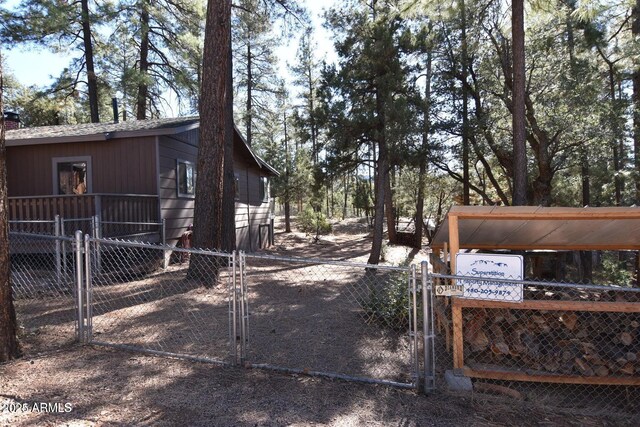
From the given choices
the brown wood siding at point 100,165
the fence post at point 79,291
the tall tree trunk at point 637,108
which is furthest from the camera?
the tall tree trunk at point 637,108

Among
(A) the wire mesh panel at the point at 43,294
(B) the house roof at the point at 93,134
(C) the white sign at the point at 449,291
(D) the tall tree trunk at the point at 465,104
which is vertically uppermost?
(D) the tall tree trunk at the point at 465,104

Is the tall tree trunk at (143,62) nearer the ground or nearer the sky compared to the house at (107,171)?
nearer the sky

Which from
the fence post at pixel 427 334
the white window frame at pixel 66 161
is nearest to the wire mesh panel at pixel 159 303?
the fence post at pixel 427 334

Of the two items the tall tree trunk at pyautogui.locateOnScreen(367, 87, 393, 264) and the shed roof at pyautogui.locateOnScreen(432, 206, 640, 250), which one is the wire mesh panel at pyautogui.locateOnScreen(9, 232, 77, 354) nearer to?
the shed roof at pyautogui.locateOnScreen(432, 206, 640, 250)

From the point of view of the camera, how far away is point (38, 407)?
133 inches

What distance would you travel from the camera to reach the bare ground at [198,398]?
10.9ft

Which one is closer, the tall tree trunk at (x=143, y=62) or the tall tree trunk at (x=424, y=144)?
the tall tree trunk at (x=424, y=144)

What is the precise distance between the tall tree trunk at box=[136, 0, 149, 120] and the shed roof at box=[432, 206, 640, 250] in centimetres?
1643

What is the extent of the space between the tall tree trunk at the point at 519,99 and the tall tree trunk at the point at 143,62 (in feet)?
46.8

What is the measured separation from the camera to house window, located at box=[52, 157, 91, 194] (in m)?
11.6

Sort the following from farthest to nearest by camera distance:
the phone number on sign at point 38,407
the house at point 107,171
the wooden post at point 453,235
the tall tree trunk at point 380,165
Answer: the tall tree trunk at point 380,165, the house at point 107,171, the wooden post at point 453,235, the phone number on sign at point 38,407

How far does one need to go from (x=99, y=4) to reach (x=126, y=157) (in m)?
11.9

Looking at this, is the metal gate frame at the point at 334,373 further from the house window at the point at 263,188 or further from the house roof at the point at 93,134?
the house window at the point at 263,188

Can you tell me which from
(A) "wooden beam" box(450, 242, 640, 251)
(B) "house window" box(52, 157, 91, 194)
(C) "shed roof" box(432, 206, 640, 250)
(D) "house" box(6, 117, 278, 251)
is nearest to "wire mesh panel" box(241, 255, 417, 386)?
(C) "shed roof" box(432, 206, 640, 250)
